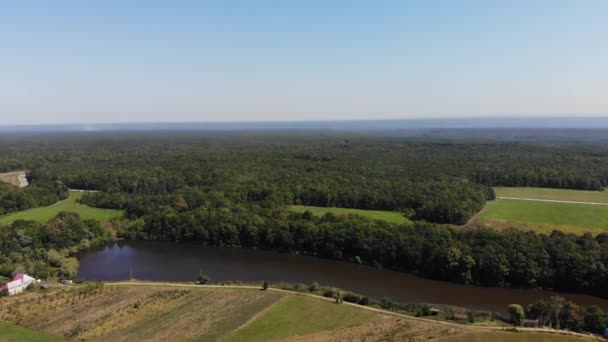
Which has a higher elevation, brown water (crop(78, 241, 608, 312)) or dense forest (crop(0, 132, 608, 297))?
dense forest (crop(0, 132, 608, 297))

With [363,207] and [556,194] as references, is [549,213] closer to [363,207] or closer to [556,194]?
[556,194]

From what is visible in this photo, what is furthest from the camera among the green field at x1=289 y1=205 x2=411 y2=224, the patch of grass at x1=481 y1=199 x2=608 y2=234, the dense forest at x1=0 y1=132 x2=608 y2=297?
the green field at x1=289 y1=205 x2=411 y2=224

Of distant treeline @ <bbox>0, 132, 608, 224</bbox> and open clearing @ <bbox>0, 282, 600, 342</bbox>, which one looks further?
distant treeline @ <bbox>0, 132, 608, 224</bbox>

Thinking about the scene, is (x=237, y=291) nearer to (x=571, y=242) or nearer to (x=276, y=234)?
(x=276, y=234)

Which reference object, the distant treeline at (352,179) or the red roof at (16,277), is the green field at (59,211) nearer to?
the distant treeline at (352,179)

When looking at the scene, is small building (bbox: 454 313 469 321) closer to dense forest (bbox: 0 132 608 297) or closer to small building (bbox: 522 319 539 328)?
small building (bbox: 522 319 539 328)

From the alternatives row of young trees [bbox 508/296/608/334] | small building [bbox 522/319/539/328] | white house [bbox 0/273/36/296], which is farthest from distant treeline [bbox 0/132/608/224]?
white house [bbox 0/273/36/296]
